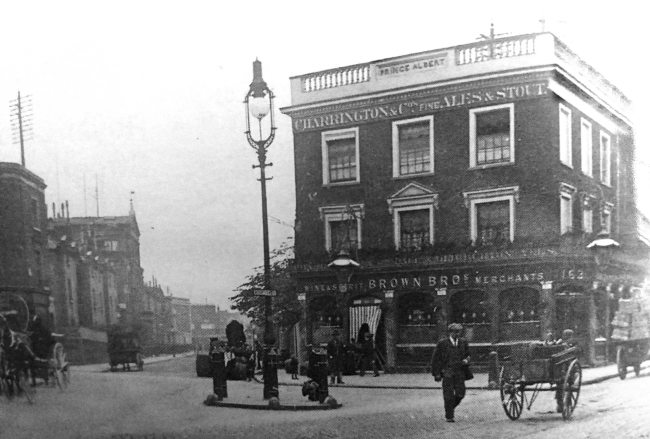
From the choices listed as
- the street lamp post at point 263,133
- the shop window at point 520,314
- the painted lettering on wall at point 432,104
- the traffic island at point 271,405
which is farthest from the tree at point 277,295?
the shop window at point 520,314

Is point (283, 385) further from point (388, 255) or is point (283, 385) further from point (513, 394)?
point (513, 394)

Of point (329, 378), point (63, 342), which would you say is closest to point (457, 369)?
point (329, 378)

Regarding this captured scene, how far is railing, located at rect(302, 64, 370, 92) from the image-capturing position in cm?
539

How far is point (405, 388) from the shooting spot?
5398mm

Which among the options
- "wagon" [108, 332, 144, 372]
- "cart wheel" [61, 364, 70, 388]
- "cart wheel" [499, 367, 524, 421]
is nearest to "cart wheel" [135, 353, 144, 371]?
"wagon" [108, 332, 144, 372]

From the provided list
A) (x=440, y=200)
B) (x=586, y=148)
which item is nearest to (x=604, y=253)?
(x=586, y=148)

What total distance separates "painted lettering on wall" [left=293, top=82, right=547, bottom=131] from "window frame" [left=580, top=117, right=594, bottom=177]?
1.89ft

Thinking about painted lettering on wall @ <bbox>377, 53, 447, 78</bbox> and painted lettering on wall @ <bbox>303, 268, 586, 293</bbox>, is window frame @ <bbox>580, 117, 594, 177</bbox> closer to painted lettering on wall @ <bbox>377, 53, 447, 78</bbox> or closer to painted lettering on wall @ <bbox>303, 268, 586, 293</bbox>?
painted lettering on wall @ <bbox>303, 268, 586, 293</bbox>

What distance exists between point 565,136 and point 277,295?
2.04 metres

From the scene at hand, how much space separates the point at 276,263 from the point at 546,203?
66.1 inches

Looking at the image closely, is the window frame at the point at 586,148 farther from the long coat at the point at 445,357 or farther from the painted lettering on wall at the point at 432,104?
the long coat at the point at 445,357

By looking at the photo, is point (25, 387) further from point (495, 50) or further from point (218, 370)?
point (495, 50)

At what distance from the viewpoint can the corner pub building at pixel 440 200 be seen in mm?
5062

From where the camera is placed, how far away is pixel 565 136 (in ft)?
17.6
